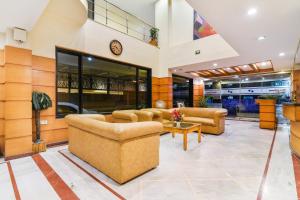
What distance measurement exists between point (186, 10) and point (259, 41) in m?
4.33

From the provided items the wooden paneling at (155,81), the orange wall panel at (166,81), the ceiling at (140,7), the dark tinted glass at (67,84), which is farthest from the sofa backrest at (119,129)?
the ceiling at (140,7)

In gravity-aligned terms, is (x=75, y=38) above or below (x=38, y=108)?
above

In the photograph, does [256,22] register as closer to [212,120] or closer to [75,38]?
[212,120]

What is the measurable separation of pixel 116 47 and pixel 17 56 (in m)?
2.89

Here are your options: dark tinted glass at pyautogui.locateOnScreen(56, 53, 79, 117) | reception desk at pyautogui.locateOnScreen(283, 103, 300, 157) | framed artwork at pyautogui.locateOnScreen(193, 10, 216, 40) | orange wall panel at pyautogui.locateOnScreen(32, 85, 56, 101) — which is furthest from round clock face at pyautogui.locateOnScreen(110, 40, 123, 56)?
reception desk at pyautogui.locateOnScreen(283, 103, 300, 157)

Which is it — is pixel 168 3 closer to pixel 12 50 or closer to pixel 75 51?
pixel 75 51

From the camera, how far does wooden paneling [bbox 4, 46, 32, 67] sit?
3.03m

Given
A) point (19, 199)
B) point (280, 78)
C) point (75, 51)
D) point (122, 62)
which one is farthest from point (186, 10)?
point (19, 199)

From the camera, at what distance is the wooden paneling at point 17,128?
3029 mm

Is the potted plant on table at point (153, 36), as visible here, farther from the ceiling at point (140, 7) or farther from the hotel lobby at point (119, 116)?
the ceiling at point (140, 7)

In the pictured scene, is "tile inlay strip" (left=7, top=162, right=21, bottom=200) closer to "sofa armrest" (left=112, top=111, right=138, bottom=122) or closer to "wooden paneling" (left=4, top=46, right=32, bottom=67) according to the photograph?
"wooden paneling" (left=4, top=46, right=32, bottom=67)

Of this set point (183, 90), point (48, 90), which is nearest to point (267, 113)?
point (183, 90)

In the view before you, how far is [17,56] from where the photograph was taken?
3.12 meters

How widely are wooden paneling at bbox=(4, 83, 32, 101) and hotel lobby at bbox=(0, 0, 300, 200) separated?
15mm
